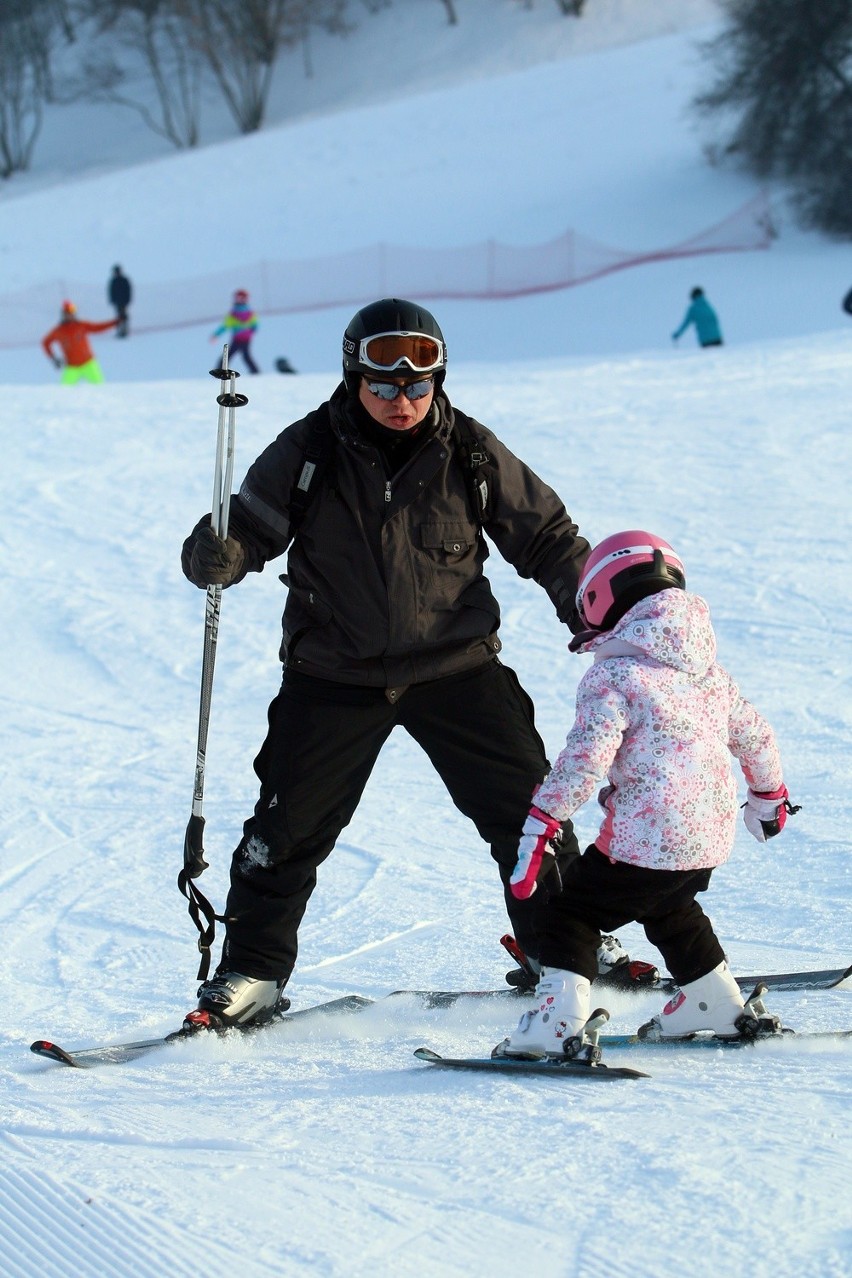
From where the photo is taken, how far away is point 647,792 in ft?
10.1

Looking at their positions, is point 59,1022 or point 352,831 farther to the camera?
point 352,831

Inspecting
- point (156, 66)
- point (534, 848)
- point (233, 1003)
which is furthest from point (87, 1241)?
point (156, 66)

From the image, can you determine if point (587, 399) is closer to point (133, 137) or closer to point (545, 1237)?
point (545, 1237)

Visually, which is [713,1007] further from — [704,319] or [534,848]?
[704,319]

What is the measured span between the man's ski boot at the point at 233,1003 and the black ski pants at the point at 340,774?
34 mm

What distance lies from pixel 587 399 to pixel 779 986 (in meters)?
9.71

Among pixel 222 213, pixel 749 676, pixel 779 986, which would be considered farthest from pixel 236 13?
pixel 779 986

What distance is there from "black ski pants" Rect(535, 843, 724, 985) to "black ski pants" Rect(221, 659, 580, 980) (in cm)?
43

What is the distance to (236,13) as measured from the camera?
153ft

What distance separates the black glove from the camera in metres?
3.58

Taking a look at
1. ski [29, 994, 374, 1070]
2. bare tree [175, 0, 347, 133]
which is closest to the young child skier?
ski [29, 994, 374, 1070]

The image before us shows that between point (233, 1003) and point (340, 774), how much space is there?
65 cm

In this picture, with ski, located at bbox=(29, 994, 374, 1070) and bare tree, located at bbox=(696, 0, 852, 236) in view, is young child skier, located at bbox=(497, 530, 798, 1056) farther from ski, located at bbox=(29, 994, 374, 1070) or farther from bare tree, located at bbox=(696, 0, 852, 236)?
bare tree, located at bbox=(696, 0, 852, 236)

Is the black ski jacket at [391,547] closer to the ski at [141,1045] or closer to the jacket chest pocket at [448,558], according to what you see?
the jacket chest pocket at [448,558]
